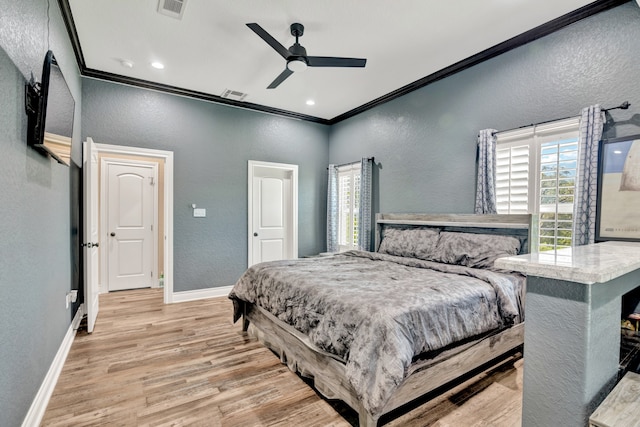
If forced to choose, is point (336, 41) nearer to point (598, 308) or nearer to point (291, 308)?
point (291, 308)

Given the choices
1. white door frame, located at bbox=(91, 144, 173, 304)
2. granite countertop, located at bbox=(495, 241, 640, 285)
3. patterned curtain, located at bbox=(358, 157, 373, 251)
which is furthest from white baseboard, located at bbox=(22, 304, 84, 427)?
patterned curtain, located at bbox=(358, 157, 373, 251)

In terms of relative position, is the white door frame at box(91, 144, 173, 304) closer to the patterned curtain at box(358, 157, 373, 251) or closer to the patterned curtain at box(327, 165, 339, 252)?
the patterned curtain at box(327, 165, 339, 252)

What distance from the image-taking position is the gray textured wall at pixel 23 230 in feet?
4.64

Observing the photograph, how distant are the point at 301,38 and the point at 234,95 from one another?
5.86ft

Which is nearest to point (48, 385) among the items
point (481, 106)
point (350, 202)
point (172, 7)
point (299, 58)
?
point (172, 7)

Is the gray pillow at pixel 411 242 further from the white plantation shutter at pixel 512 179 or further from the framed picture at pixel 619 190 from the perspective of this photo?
the framed picture at pixel 619 190

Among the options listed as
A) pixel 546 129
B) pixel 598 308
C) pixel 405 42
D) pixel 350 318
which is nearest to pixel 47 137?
pixel 350 318

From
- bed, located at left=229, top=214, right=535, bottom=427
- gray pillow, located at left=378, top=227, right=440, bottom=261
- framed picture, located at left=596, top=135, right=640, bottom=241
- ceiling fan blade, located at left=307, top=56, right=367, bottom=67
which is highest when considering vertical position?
ceiling fan blade, located at left=307, top=56, right=367, bottom=67

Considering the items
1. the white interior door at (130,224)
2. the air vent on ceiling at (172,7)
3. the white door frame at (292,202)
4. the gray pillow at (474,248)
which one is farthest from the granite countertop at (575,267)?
the white interior door at (130,224)

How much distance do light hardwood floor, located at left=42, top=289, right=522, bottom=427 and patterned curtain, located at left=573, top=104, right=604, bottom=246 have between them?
122cm

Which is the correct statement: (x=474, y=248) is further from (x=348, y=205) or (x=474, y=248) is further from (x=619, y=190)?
(x=348, y=205)

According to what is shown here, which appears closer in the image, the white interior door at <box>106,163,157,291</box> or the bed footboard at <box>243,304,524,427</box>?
the bed footboard at <box>243,304,524,427</box>

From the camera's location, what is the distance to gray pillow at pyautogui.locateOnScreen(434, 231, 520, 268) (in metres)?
2.92

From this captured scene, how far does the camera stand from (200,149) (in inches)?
178
